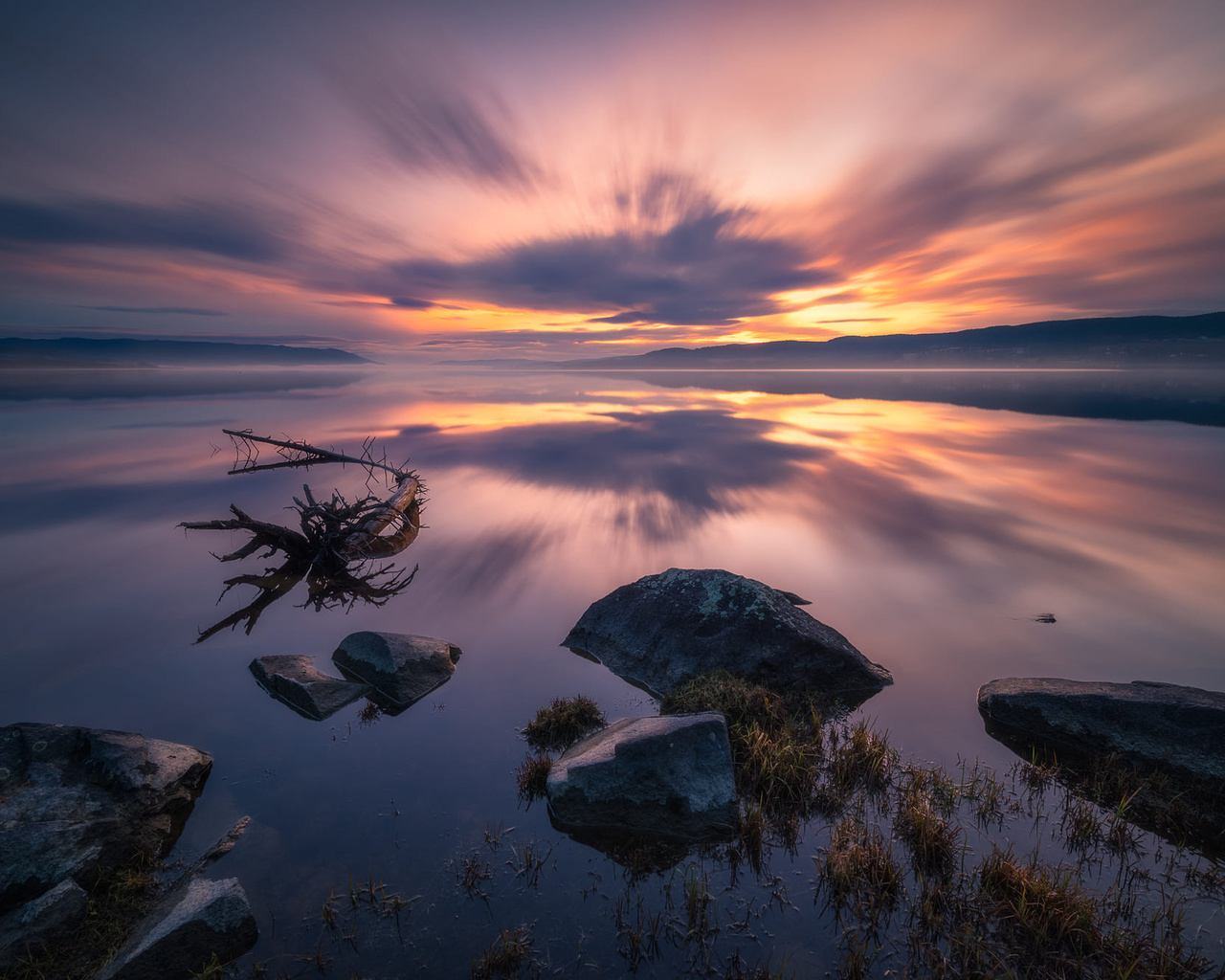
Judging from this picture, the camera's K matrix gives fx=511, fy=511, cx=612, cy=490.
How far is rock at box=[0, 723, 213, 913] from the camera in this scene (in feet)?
18.0

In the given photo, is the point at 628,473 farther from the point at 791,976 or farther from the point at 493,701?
the point at 791,976

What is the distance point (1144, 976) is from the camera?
4762 mm

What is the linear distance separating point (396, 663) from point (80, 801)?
14.4ft

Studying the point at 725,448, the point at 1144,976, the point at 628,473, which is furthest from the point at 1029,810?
the point at 725,448

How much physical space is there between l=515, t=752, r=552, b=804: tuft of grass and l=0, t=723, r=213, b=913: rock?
4476 mm

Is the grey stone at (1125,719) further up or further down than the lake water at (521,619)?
further up

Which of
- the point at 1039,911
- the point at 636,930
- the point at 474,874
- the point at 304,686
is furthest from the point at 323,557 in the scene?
the point at 1039,911

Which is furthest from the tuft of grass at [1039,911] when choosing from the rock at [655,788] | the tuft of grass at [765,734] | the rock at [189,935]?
the rock at [189,935]

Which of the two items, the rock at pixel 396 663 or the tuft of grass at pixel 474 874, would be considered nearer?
the tuft of grass at pixel 474 874

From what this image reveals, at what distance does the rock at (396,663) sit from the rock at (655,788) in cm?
421

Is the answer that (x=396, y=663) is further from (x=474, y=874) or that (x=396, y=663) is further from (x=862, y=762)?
(x=862, y=762)

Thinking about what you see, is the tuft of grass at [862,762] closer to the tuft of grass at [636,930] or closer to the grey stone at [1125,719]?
the grey stone at [1125,719]

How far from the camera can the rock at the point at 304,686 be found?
931 centimetres

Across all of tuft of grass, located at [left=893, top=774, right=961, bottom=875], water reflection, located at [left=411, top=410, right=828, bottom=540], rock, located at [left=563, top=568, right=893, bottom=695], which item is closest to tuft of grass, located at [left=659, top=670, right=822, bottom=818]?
rock, located at [left=563, top=568, right=893, bottom=695]
